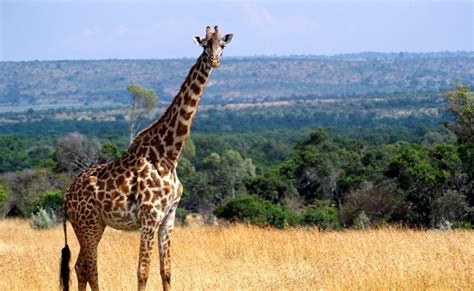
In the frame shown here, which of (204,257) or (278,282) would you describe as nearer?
(278,282)

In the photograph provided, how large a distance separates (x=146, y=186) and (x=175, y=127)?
2.14 feet

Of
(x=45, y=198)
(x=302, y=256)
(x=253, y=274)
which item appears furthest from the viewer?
(x=45, y=198)

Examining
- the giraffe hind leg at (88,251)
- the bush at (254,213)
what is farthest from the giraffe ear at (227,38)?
the bush at (254,213)

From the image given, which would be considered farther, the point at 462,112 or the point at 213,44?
the point at 462,112

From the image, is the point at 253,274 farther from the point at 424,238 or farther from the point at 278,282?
the point at 424,238

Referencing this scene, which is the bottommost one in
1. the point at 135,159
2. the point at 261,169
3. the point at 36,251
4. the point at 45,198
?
the point at 261,169

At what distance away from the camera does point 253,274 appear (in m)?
10.3

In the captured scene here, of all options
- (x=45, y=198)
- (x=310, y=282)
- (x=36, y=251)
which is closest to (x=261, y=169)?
(x=45, y=198)

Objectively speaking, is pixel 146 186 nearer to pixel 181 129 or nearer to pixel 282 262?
pixel 181 129

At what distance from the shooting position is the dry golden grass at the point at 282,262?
912 centimetres

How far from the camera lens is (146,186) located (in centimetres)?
823

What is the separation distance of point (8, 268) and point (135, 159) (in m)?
3.69

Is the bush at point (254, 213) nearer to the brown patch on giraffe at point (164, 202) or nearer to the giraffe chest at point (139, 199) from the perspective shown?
the giraffe chest at point (139, 199)

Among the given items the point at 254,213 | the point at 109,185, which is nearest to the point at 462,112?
the point at 254,213
